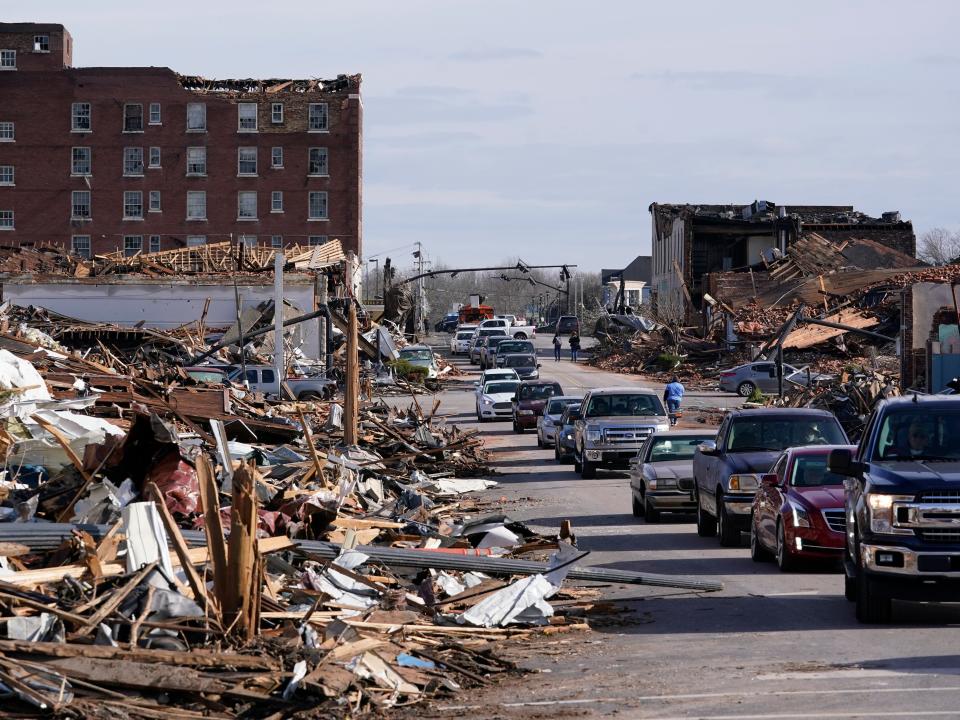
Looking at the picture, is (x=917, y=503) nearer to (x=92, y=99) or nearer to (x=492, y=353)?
(x=492, y=353)

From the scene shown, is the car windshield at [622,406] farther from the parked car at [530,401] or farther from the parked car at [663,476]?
the parked car at [530,401]

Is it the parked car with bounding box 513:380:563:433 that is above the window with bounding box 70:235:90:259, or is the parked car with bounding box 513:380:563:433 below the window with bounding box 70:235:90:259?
below

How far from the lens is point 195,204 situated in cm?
9431

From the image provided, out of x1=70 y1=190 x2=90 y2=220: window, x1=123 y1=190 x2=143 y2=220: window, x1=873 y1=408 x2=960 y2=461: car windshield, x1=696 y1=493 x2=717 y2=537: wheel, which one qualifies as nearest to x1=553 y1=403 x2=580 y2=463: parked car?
x1=696 y1=493 x2=717 y2=537: wheel

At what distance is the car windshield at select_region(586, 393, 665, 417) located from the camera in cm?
3064

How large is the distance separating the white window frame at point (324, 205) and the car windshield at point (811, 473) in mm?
79481

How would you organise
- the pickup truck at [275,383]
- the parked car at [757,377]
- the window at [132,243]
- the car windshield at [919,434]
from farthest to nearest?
the window at [132,243] → the parked car at [757,377] → the pickup truck at [275,383] → the car windshield at [919,434]

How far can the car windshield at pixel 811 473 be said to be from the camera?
52.9ft

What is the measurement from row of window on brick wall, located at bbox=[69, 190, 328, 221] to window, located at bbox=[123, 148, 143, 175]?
1.30m

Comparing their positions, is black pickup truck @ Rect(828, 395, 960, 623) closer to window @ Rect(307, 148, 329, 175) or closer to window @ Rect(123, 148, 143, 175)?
window @ Rect(307, 148, 329, 175)

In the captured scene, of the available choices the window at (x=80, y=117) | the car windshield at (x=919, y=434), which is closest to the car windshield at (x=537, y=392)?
the car windshield at (x=919, y=434)

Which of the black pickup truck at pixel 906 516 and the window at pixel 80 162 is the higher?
the window at pixel 80 162

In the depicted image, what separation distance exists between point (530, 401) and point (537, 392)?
1.85ft

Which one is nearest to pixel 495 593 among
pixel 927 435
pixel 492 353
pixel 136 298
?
pixel 927 435
